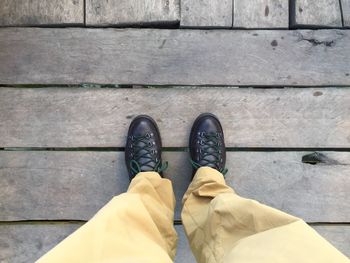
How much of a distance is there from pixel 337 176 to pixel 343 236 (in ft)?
0.60

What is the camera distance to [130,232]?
0.91 m

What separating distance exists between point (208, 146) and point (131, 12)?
0.47m

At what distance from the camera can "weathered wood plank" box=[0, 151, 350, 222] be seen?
129cm

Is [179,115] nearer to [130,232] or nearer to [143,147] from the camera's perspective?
[143,147]

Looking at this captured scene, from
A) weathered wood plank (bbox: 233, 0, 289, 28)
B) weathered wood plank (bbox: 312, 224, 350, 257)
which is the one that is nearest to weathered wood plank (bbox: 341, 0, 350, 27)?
weathered wood plank (bbox: 233, 0, 289, 28)

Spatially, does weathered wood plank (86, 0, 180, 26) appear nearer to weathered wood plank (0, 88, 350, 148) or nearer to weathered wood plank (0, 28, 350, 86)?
weathered wood plank (0, 28, 350, 86)

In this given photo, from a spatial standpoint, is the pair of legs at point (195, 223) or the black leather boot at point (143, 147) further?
the black leather boot at point (143, 147)

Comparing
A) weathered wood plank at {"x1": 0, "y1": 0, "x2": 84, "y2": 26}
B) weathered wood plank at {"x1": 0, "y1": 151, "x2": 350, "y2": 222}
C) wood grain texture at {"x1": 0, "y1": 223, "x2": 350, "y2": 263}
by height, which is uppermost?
weathered wood plank at {"x1": 0, "y1": 0, "x2": 84, "y2": 26}

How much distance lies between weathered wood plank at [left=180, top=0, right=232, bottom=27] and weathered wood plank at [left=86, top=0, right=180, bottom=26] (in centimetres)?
2

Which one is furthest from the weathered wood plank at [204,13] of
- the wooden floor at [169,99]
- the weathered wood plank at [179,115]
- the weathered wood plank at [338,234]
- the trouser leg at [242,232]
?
the weathered wood plank at [338,234]

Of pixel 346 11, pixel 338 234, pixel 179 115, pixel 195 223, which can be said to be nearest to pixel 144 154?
pixel 179 115

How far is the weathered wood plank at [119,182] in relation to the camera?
1.29m

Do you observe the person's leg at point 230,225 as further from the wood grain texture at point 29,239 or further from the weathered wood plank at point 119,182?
the wood grain texture at point 29,239

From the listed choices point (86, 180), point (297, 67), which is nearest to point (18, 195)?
point (86, 180)
